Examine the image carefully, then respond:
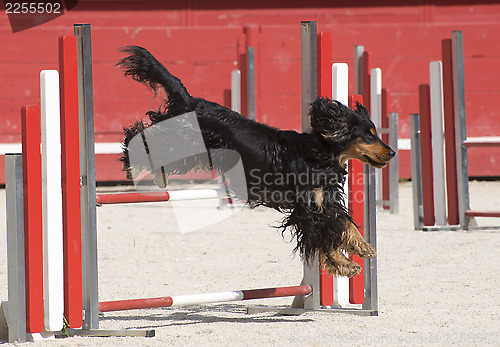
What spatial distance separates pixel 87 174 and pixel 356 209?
1221 millimetres

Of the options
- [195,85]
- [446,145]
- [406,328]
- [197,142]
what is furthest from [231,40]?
[406,328]

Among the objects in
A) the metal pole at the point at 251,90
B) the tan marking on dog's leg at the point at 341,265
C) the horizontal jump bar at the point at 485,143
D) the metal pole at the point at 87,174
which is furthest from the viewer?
the metal pole at the point at 251,90

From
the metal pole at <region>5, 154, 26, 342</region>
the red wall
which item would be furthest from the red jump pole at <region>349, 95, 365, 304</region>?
the red wall

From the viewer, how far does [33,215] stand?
112 inches

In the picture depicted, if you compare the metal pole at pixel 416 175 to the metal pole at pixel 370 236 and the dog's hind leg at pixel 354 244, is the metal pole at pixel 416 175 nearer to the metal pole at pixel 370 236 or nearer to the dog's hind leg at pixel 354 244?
the metal pole at pixel 370 236

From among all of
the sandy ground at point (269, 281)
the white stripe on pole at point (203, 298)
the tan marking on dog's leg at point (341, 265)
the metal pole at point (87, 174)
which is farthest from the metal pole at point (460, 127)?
the metal pole at point (87, 174)

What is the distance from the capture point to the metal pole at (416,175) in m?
6.11

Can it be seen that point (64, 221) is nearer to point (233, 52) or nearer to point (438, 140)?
point (438, 140)

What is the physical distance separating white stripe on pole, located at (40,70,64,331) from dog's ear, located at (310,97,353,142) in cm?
111

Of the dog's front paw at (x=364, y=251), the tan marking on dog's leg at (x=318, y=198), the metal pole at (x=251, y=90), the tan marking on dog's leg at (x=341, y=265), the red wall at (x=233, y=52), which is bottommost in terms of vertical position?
the tan marking on dog's leg at (x=341, y=265)

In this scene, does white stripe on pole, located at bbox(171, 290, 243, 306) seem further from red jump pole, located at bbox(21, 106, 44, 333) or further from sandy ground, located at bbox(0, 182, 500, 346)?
red jump pole, located at bbox(21, 106, 44, 333)

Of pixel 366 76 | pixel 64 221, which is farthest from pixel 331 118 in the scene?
pixel 366 76

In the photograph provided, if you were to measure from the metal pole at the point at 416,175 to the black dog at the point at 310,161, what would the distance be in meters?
2.73

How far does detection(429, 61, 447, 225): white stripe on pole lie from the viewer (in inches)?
243
